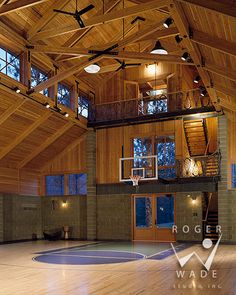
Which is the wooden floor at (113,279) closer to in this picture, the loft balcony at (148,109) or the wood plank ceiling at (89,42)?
the wood plank ceiling at (89,42)

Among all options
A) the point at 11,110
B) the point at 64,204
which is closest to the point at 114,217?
the point at 64,204

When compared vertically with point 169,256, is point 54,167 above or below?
above

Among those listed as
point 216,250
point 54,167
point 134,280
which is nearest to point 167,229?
point 216,250

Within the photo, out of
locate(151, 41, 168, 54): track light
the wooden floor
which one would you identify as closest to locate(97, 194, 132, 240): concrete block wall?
the wooden floor

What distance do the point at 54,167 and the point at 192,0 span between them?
Result: 13.4 meters

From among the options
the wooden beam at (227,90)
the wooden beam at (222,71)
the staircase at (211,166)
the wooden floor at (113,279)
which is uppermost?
the wooden beam at (222,71)

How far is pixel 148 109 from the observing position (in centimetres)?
1836

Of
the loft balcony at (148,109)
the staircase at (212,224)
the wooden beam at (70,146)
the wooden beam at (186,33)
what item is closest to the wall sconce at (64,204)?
the wooden beam at (70,146)

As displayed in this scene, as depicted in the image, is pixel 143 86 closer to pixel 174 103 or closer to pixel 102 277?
pixel 174 103

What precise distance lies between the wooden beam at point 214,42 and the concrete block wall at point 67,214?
442 inches

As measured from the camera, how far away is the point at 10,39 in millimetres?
13398

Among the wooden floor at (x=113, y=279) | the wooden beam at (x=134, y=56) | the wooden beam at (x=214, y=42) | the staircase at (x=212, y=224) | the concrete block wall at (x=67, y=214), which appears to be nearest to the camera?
the wooden floor at (x=113, y=279)

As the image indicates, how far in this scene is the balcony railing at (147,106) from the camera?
17641 mm

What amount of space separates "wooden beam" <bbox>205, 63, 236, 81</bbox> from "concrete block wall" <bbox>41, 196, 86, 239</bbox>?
33.1ft
